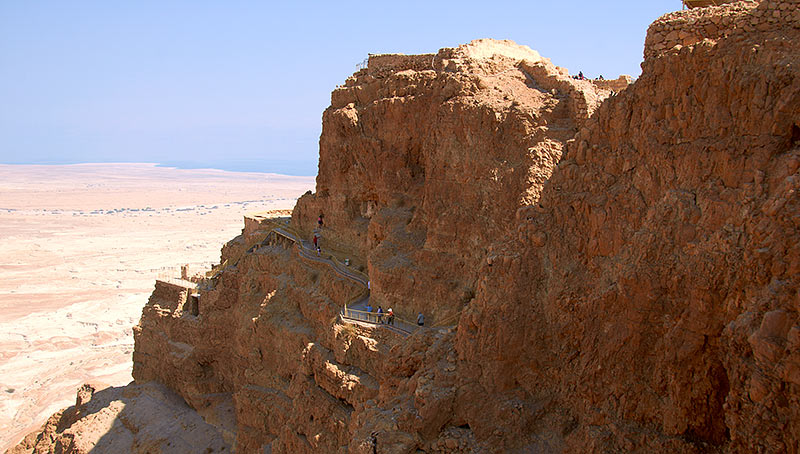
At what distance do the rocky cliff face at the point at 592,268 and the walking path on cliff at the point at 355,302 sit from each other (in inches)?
14.4

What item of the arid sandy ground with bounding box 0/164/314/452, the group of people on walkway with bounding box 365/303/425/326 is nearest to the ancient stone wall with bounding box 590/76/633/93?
the group of people on walkway with bounding box 365/303/425/326

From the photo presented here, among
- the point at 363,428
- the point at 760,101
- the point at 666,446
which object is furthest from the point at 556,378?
the point at 760,101

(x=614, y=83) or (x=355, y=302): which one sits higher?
(x=614, y=83)

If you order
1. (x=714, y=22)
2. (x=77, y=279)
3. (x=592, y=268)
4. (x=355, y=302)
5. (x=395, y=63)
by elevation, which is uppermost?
(x=395, y=63)

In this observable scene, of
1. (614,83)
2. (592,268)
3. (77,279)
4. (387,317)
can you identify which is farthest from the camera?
(77,279)

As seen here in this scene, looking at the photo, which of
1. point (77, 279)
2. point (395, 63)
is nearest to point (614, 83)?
point (395, 63)

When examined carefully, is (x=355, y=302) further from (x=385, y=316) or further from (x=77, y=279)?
(x=77, y=279)

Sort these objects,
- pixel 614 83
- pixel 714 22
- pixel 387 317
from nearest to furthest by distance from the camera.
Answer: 1. pixel 714 22
2. pixel 387 317
3. pixel 614 83

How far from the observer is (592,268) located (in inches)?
469

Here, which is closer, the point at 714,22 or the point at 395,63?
the point at 714,22

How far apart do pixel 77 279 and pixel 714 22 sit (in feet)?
274

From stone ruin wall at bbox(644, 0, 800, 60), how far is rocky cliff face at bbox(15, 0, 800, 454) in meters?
0.04

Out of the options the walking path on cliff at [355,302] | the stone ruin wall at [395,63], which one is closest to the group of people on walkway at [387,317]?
the walking path on cliff at [355,302]

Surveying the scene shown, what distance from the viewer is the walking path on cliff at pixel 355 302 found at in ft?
66.9
